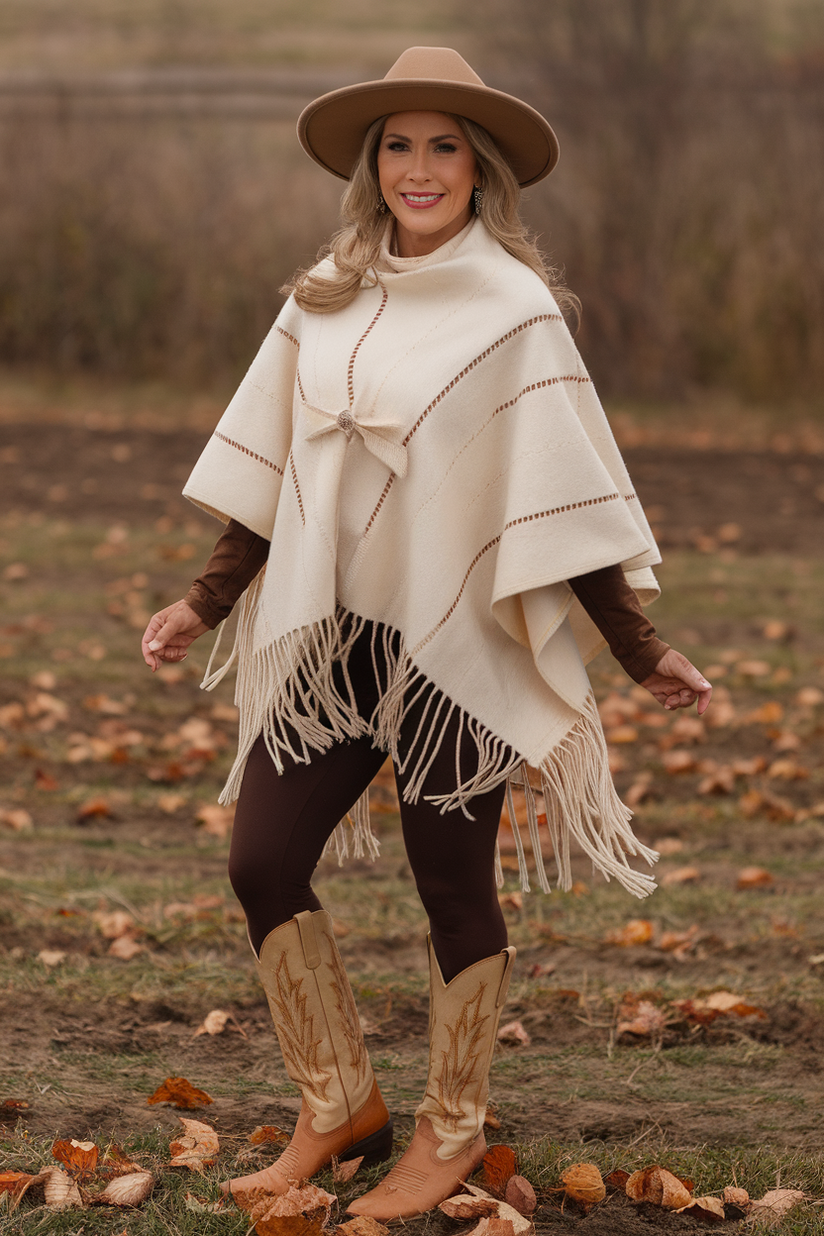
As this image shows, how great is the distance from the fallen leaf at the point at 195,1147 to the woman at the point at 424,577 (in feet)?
0.48

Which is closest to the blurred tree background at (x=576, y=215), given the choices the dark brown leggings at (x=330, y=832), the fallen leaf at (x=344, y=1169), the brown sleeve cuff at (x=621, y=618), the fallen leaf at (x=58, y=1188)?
the brown sleeve cuff at (x=621, y=618)

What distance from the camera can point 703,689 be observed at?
2.56 metres

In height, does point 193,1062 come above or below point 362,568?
below

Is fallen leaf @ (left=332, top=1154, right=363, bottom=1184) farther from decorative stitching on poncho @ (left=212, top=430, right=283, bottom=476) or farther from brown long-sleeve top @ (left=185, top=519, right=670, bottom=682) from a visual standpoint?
decorative stitching on poncho @ (left=212, top=430, right=283, bottom=476)

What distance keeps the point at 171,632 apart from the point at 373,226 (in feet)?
2.93

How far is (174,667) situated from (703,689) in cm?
464

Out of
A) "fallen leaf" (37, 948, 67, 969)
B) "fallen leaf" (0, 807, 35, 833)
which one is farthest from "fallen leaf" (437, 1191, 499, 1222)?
"fallen leaf" (0, 807, 35, 833)

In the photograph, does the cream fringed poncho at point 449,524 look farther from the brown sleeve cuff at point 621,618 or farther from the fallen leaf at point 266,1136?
the fallen leaf at point 266,1136

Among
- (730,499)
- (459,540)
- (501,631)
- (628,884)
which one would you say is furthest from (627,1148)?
(730,499)

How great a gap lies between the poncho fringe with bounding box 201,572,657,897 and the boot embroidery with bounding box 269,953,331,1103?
1.41 feet

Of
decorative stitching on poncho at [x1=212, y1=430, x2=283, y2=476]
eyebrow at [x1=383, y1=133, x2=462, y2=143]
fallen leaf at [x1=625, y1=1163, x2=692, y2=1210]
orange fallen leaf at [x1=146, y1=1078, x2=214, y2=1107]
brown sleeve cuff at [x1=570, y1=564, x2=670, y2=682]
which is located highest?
eyebrow at [x1=383, y1=133, x2=462, y2=143]

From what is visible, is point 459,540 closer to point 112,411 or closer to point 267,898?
point 267,898

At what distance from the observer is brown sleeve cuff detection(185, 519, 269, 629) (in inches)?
107

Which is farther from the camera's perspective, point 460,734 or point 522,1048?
point 522,1048
